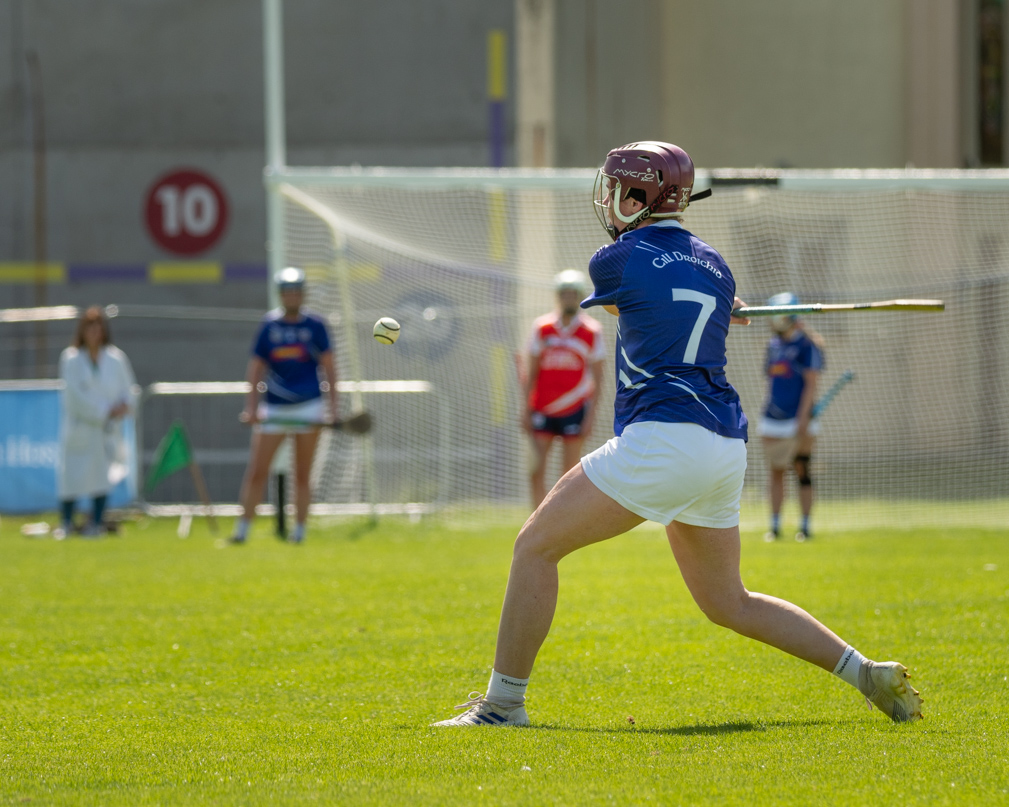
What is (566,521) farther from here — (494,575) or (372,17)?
(372,17)

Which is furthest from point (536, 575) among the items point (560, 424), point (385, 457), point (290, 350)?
point (385, 457)

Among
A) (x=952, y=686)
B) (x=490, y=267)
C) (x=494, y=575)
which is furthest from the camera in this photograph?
(x=490, y=267)

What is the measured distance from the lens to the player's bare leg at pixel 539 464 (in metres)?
10.7

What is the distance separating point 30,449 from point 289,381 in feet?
12.6

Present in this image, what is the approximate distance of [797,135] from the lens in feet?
76.0

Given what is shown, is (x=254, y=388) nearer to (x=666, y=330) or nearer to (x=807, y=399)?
(x=807, y=399)

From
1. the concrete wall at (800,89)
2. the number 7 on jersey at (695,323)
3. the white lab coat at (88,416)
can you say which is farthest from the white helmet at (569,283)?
the concrete wall at (800,89)

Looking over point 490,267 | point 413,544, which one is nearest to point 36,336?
point 490,267

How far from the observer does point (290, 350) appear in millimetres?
10789

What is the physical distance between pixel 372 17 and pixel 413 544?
10.9 meters

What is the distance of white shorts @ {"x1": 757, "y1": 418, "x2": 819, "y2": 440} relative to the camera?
36.7 feet

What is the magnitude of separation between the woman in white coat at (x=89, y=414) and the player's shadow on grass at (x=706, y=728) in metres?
8.44

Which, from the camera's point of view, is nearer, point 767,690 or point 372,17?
point 767,690

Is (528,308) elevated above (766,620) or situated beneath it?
elevated above
